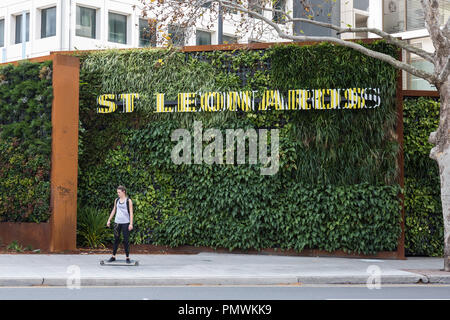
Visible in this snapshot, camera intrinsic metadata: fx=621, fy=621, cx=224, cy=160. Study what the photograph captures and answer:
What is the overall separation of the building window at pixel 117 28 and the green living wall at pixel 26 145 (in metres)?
24.5

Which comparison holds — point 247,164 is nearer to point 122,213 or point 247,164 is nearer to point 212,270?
point 122,213

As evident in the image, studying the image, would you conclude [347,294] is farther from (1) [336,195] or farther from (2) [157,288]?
(1) [336,195]

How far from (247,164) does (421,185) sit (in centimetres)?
453

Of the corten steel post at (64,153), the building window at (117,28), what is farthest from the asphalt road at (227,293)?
the building window at (117,28)

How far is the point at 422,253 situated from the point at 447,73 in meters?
5.32

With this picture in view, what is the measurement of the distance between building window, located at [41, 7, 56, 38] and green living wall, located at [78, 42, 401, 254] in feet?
77.6

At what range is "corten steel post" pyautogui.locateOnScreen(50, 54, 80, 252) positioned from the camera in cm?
1539

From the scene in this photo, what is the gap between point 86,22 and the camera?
129 ft

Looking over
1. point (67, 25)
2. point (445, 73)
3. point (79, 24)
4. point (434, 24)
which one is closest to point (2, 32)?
point (67, 25)

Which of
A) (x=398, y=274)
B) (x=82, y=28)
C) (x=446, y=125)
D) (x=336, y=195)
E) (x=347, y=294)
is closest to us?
(x=347, y=294)

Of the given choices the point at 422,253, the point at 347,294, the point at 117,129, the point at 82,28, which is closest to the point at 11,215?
the point at 117,129

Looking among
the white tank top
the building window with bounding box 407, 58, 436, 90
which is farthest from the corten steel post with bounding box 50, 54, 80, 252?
the building window with bounding box 407, 58, 436, 90

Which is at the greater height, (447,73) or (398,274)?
(447,73)

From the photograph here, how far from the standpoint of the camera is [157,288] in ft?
34.6
